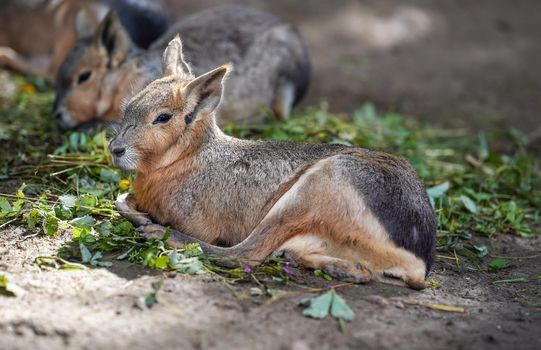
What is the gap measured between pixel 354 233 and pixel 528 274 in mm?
1373

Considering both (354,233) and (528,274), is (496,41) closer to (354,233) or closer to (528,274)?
(528,274)

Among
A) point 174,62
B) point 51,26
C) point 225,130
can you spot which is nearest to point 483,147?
point 225,130

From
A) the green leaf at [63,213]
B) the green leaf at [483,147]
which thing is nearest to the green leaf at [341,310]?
the green leaf at [63,213]

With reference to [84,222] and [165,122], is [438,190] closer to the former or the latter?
[165,122]

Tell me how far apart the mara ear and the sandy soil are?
1013mm

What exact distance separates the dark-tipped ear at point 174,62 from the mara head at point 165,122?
309 mm

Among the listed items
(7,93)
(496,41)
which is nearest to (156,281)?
(7,93)

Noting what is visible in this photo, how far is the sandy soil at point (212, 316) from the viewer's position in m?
3.15

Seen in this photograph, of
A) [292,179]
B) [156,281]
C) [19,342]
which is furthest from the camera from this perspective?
[292,179]

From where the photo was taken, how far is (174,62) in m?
4.65

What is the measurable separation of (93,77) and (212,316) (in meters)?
3.74

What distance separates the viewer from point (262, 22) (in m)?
7.21

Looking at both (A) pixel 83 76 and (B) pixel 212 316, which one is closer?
(B) pixel 212 316

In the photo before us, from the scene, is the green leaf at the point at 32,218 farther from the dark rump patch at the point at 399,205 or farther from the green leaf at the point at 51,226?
the dark rump patch at the point at 399,205
